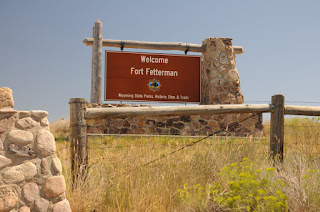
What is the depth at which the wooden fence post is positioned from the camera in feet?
13.8

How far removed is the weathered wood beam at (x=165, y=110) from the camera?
444 cm

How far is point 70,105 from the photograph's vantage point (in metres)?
4.25

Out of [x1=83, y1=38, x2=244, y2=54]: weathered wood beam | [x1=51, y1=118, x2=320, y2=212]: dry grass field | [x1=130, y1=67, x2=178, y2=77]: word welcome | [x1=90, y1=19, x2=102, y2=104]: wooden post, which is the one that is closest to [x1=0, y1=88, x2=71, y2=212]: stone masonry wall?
[x1=51, y1=118, x2=320, y2=212]: dry grass field

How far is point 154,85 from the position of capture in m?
11.8

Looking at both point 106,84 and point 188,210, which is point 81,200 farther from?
point 106,84

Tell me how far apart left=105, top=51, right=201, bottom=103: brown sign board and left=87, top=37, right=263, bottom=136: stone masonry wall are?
60 cm

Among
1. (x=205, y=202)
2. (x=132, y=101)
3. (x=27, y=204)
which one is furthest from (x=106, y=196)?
(x=132, y=101)

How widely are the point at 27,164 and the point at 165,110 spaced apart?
7.28 ft

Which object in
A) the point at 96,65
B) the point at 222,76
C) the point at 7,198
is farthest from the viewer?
the point at 222,76

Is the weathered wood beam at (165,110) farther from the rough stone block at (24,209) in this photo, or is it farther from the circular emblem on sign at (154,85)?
the circular emblem on sign at (154,85)

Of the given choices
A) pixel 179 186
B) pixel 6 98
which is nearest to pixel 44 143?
pixel 6 98

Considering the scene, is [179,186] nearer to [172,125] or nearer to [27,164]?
[27,164]

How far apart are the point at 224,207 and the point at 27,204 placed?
91.7 inches

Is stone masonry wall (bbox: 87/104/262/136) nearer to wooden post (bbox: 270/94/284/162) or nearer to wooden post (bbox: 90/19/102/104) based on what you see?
wooden post (bbox: 90/19/102/104)
